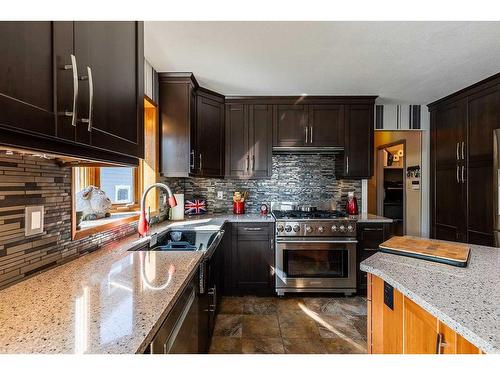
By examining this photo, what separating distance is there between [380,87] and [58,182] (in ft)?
10.1

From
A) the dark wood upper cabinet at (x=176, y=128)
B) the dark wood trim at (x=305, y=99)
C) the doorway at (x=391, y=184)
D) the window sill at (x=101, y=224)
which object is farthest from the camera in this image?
the doorway at (x=391, y=184)

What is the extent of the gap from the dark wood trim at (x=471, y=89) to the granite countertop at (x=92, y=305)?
130 inches

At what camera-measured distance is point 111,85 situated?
930 mm

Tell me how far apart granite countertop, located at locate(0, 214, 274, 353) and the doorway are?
4.85 m

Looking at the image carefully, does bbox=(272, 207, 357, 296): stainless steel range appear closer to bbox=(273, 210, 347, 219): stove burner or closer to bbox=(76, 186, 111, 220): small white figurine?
bbox=(273, 210, 347, 219): stove burner

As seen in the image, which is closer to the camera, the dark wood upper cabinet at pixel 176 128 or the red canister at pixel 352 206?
the dark wood upper cabinet at pixel 176 128

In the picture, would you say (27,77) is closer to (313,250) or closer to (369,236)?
(313,250)

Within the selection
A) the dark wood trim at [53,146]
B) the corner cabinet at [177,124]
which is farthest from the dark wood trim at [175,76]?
the dark wood trim at [53,146]

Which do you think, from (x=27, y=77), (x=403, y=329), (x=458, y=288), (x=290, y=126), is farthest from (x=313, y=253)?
(x=27, y=77)

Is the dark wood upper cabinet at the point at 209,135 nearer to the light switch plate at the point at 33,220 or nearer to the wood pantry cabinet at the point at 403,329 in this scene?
the light switch plate at the point at 33,220

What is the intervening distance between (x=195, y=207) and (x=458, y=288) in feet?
9.03

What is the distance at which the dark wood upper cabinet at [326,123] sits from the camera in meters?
3.15
